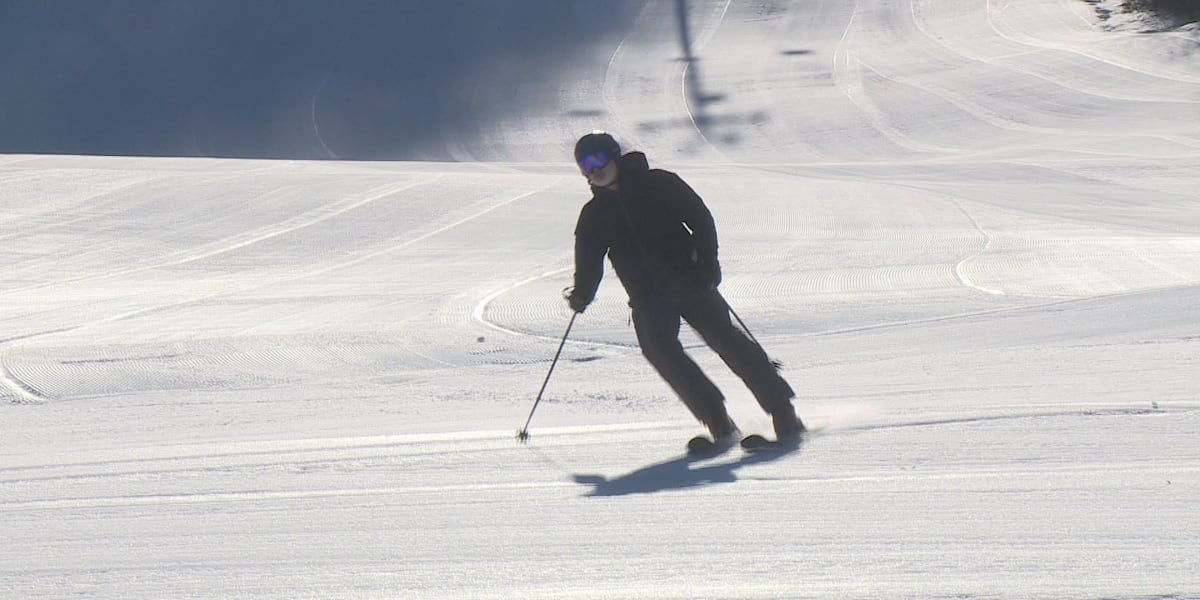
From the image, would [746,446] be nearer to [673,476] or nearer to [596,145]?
[673,476]

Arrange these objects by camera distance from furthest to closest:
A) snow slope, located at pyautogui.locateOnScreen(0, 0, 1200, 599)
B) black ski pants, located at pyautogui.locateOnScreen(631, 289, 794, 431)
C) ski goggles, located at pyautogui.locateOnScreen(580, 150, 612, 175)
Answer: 1. black ski pants, located at pyautogui.locateOnScreen(631, 289, 794, 431)
2. ski goggles, located at pyautogui.locateOnScreen(580, 150, 612, 175)
3. snow slope, located at pyautogui.locateOnScreen(0, 0, 1200, 599)

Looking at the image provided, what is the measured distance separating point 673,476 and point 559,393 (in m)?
1.64

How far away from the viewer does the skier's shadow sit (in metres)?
4.39

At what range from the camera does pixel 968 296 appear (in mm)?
8141

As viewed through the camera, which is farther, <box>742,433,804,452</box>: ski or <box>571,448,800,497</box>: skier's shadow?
<box>742,433,804,452</box>: ski

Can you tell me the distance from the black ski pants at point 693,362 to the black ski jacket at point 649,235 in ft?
0.29

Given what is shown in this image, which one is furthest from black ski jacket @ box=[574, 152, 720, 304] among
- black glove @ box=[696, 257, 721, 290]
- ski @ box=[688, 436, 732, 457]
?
ski @ box=[688, 436, 732, 457]

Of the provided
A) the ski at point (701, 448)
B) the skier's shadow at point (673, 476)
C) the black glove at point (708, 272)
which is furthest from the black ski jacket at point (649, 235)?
the skier's shadow at point (673, 476)

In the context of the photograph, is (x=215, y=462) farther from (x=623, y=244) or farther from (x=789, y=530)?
(x=789, y=530)

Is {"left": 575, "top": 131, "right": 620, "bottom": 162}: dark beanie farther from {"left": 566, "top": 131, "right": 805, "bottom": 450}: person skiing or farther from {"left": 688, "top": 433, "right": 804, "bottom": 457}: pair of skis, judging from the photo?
{"left": 688, "top": 433, "right": 804, "bottom": 457}: pair of skis

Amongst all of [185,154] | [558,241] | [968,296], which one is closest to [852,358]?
[968,296]

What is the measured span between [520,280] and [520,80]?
22524 mm

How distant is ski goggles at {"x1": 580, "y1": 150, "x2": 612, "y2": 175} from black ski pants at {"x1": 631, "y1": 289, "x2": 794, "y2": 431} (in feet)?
1.77

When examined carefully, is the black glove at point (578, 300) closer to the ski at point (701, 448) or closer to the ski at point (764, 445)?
the ski at point (701, 448)
